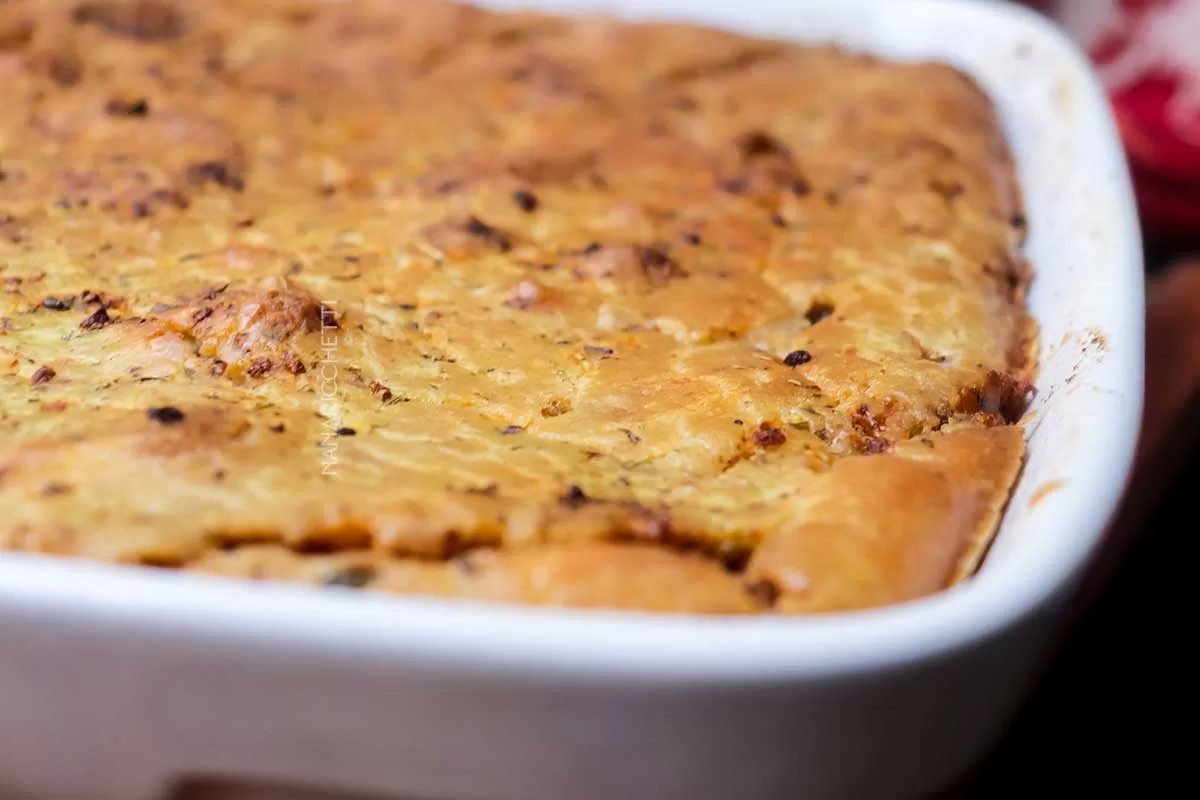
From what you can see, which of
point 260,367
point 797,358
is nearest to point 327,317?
point 260,367

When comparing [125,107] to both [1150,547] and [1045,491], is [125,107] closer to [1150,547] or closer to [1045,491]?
[1045,491]

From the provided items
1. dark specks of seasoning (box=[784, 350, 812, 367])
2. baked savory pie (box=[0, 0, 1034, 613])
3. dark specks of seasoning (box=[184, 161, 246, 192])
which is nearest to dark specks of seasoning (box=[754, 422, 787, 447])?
baked savory pie (box=[0, 0, 1034, 613])

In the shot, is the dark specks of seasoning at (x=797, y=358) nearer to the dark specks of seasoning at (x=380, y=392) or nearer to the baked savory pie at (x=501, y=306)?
the baked savory pie at (x=501, y=306)

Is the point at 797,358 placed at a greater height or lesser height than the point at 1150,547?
greater

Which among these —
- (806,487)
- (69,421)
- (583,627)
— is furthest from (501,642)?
(69,421)

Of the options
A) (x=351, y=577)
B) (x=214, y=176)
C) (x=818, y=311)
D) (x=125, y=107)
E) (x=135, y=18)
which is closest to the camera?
(x=351, y=577)

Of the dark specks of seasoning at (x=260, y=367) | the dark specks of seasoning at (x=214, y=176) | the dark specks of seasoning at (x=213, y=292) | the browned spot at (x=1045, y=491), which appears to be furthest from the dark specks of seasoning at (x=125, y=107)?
the browned spot at (x=1045, y=491)

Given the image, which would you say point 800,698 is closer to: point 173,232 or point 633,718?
point 633,718
